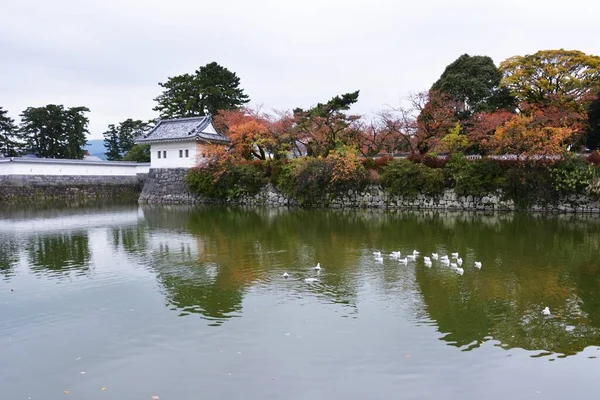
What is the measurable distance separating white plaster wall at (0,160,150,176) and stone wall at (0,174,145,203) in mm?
291

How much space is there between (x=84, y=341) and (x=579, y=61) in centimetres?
2641

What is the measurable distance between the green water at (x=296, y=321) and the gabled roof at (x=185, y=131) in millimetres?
19509

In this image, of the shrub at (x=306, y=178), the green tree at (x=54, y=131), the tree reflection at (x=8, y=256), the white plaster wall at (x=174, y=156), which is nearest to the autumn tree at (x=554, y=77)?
the shrub at (x=306, y=178)

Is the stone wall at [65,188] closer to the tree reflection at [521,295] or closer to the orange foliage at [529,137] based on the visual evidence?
the orange foliage at [529,137]

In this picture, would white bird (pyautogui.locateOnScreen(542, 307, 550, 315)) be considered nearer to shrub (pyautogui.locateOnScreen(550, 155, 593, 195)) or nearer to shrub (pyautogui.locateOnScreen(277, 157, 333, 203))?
shrub (pyautogui.locateOnScreen(550, 155, 593, 195))

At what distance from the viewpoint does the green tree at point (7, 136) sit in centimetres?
4322

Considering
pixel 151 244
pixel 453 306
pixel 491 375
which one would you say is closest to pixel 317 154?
pixel 151 244

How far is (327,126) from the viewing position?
1111 inches

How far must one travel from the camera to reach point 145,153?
45406 millimetres

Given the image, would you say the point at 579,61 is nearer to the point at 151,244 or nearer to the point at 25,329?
the point at 151,244

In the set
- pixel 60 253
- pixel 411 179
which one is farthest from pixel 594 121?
pixel 60 253

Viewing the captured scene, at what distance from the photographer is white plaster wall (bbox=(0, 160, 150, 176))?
30.5 meters

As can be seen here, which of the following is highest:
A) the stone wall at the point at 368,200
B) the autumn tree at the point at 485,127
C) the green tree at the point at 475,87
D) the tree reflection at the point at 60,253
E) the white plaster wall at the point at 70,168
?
the green tree at the point at 475,87

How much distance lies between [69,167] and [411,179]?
23499mm
